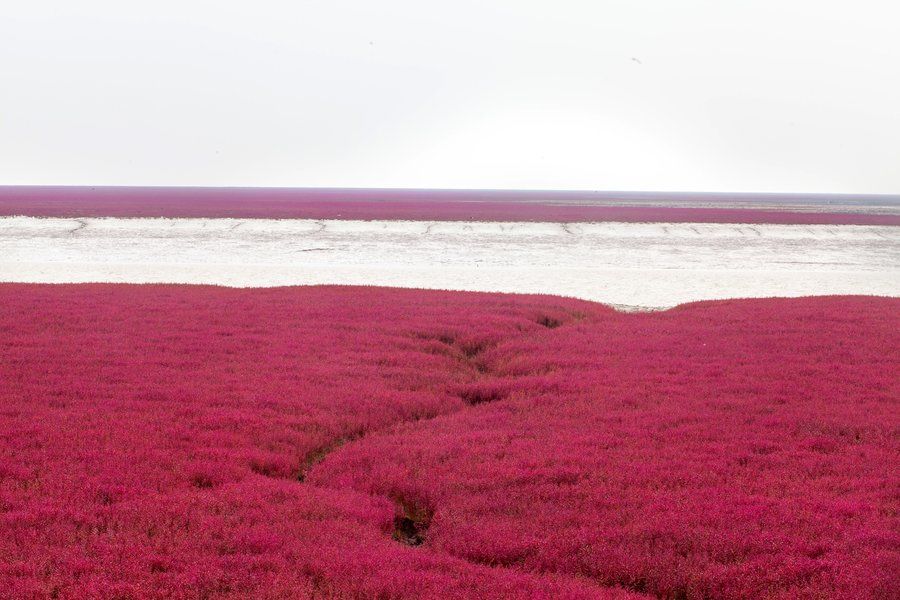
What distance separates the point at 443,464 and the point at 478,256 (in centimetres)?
3879

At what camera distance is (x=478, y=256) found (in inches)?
→ 1944

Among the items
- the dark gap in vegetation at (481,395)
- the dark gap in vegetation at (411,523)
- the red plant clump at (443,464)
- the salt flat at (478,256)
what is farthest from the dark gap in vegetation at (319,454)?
the salt flat at (478,256)

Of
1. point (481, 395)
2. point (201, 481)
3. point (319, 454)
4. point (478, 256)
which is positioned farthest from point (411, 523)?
point (478, 256)

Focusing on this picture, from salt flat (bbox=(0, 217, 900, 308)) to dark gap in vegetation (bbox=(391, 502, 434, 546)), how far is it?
881 inches

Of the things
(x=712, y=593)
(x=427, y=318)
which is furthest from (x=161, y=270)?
(x=712, y=593)

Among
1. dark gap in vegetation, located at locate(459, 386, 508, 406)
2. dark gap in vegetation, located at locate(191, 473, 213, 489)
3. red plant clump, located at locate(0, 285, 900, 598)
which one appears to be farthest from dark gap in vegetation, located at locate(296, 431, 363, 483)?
dark gap in vegetation, located at locate(459, 386, 508, 406)

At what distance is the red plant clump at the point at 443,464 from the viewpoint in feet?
25.4

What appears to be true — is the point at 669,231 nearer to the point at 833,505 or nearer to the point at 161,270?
the point at 161,270

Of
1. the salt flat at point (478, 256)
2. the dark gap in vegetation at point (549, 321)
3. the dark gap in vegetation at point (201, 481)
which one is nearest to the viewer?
the dark gap in vegetation at point (201, 481)

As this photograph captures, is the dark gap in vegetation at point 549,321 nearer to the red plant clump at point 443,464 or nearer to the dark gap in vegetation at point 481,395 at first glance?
the red plant clump at point 443,464

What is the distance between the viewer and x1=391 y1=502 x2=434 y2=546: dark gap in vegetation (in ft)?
30.4

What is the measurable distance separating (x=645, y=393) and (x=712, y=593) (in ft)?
22.6

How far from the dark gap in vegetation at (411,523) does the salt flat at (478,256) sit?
22375 mm

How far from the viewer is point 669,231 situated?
6431 cm
